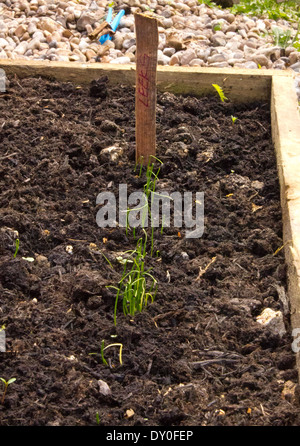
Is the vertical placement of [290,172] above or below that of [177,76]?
below

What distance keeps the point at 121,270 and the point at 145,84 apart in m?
0.97

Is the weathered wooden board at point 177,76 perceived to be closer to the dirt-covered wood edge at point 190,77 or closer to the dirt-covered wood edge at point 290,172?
the dirt-covered wood edge at point 190,77

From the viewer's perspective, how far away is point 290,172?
2.76 metres

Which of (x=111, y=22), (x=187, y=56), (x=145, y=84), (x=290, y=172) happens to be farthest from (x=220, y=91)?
(x=111, y=22)

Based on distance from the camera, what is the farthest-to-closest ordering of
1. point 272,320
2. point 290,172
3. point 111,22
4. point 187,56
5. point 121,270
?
point 111,22, point 187,56, point 290,172, point 121,270, point 272,320

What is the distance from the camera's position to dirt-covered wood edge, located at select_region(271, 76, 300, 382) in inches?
85.7

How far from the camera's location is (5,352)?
1972mm

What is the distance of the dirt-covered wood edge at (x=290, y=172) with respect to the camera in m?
2.18

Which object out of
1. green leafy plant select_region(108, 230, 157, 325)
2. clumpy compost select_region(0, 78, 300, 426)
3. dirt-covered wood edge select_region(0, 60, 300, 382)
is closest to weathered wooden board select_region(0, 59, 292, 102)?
dirt-covered wood edge select_region(0, 60, 300, 382)

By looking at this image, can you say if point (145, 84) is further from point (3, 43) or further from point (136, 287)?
point (3, 43)

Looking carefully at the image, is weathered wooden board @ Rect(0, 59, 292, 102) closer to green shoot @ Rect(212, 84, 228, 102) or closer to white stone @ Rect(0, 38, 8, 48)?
green shoot @ Rect(212, 84, 228, 102)

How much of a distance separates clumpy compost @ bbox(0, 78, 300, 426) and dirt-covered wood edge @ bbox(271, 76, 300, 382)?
0.06m

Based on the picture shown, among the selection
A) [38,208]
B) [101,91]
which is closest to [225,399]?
[38,208]
